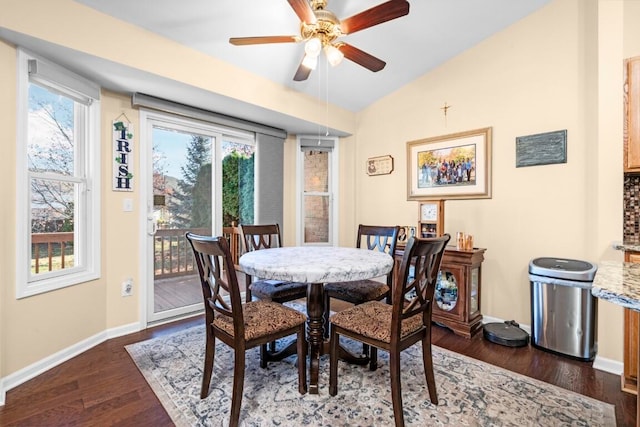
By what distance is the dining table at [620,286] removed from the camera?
73 centimetres

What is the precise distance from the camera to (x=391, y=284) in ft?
7.98

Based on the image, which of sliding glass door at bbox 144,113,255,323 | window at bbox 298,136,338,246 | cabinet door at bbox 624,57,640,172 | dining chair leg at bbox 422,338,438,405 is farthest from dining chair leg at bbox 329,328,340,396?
window at bbox 298,136,338,246

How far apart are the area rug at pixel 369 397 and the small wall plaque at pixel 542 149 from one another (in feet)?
5.64

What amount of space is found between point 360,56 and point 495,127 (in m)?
1.58

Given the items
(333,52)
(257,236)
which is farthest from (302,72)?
(257,236)

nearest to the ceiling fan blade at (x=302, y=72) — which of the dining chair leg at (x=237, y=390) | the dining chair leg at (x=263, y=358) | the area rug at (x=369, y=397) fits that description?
the dining chair leg at (x=237, y=390)

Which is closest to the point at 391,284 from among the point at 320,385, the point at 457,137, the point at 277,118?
the point at 320,385

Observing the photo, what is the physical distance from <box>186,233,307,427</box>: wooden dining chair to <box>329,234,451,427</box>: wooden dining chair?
0.26 m

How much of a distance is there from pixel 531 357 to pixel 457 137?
204 centimetres

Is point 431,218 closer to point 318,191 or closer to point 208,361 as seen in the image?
point 318,191

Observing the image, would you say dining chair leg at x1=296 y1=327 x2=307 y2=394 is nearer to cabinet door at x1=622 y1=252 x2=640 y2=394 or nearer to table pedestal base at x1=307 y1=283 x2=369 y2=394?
table pedestal base at x1=307 y1=283 x2=369 y2=394

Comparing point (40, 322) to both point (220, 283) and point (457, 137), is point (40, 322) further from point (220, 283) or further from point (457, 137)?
point (457, 137)

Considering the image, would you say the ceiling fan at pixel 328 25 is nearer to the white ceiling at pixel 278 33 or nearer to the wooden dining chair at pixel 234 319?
the white ceiling at pixel 278 33

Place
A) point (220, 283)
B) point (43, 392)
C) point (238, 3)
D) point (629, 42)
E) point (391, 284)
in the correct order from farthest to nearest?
1. point (391, 284)
2. point (238, 3)
3. point (629, 42)
4. point (43, 392)
5. point (220, 283)
